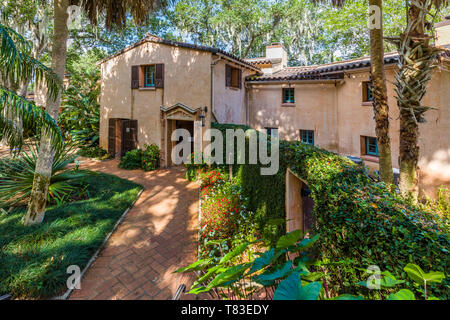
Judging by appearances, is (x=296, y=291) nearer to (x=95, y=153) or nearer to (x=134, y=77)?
(x=134, y=77)

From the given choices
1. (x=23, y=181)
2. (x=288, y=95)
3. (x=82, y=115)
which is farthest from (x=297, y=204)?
(x=82, y=115)

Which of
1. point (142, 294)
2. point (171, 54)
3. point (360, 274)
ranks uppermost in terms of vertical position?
point (171, 54)

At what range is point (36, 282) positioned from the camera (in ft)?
13.4

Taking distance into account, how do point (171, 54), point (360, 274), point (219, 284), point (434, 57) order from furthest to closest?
point (171, 54)
point (434, 57)
point (360, 274)
point (219, 284)

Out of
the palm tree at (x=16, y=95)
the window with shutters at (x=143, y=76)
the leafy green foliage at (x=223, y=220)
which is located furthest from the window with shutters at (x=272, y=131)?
the palm tree at (x=16, y=95)

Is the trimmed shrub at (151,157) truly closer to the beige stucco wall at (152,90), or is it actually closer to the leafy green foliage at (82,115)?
the beige stucco wall at (152,90)

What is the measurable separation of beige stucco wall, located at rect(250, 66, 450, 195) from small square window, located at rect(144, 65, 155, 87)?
6943mm

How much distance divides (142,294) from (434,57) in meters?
7.39

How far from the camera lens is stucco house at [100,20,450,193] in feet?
30.8

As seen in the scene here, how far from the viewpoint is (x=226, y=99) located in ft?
42.4

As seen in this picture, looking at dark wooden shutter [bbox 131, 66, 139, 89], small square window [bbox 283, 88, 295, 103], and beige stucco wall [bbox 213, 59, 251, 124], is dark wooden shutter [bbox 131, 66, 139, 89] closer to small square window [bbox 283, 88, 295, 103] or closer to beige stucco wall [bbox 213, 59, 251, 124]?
beige stucco wall [bbox 213, 59, 251, 124]

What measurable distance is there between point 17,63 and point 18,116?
0.95m

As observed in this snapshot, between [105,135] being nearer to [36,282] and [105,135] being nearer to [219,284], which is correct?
[36,282]
